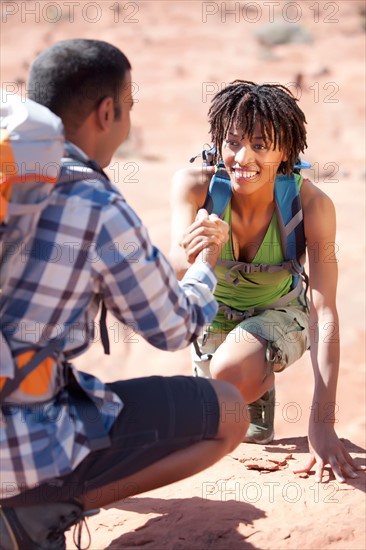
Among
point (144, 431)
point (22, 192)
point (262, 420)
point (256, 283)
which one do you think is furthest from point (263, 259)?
point (22, 192)

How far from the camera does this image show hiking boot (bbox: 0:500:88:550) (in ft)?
7.88

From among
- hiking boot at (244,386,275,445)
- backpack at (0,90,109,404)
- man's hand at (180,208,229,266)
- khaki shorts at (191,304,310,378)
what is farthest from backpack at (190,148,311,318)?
backpack at (0,90,109,404)

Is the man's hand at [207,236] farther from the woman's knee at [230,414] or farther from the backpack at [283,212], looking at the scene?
the backpack at [283,212]

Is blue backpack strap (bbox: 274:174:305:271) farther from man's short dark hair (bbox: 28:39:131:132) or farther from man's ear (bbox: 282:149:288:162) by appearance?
man's short dark hair (bbox: 28:39:131:132)

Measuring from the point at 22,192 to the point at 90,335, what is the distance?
0.44 m

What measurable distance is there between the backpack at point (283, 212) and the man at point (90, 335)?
1130 mm

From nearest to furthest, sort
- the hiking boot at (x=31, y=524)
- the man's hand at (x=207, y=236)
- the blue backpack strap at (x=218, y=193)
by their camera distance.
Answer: the hiking boot at (x=31, y=524) < the man's hand at (x=207, y=236) < the blue backpack strap at (x=218, y=193)

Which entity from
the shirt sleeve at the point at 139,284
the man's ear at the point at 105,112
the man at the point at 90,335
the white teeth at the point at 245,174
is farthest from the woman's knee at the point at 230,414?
the white teeth at the point at 245,174

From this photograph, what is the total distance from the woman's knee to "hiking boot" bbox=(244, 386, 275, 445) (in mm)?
1368

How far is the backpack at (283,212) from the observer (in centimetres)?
375

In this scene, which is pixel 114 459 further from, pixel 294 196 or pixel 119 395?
pixel 294 196

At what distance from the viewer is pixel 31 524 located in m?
2.41

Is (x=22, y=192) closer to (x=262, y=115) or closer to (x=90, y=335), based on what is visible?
(x=90, y=335)

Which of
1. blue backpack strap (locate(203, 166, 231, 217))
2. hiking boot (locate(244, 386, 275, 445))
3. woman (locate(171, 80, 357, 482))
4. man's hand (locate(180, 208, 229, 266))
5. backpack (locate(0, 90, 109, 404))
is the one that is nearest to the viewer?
backpack (locate(0, 90, 109, 404))
